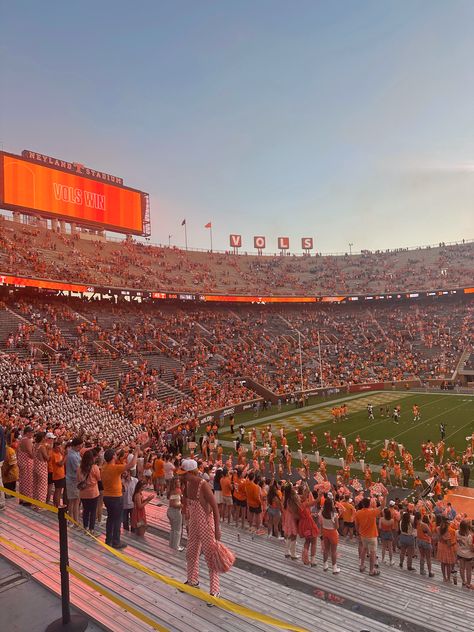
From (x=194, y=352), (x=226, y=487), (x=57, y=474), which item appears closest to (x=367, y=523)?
(x=226, y=487)

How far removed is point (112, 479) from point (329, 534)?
11.7 feet

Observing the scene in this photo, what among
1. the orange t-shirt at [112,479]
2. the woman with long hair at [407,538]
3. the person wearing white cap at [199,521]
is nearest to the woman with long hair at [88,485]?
the orange t-shirt at [112,479]

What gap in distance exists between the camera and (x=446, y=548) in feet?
28.8

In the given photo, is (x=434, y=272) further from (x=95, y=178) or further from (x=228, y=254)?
(x=95, y=178)

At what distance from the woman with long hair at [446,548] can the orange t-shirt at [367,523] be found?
165 centimetres

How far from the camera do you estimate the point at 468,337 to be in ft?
176

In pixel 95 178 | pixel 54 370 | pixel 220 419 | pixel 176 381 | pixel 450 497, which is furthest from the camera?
pixel 95 178

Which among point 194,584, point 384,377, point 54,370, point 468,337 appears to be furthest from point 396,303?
point 194,584

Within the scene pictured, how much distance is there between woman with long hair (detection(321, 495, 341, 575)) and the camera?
761cm

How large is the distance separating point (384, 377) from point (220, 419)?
72.7ft

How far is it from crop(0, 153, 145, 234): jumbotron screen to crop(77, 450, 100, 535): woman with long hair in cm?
4350

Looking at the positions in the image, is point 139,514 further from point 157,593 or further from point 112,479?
point 157,593

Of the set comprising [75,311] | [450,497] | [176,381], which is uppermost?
[75,311]

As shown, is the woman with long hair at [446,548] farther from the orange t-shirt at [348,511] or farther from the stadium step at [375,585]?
the orange t-shirt at [348,511]
